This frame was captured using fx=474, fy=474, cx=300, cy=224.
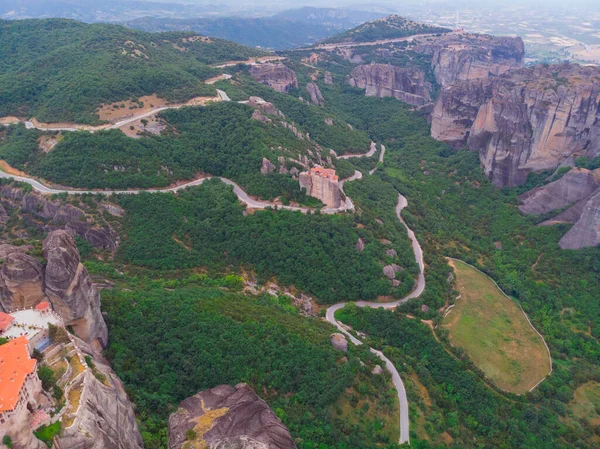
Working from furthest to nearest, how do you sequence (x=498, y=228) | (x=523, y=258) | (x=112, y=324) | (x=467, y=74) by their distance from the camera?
(x=467, y=74)
(x=498, y=228)
(x=523, y=258)
(x=112, y=324)

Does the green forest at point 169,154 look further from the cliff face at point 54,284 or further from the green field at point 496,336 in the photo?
the cliff face at point 54,284

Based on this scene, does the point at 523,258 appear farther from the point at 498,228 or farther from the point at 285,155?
the point at 285,155

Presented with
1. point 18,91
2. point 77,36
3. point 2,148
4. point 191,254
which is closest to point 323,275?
point 191,254

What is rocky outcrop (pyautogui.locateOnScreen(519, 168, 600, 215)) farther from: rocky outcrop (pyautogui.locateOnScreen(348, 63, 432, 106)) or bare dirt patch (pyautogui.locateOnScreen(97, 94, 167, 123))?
bare dirt patch (pyautogui.locateOnScreen(97, 94, 167, 123))

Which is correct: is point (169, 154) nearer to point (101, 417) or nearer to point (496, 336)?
point (101, 417)

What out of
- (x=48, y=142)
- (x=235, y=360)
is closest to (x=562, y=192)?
(x=235, y=360)

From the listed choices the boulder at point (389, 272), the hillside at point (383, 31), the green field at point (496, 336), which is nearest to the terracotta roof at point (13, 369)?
the boulder at point (389, 272)

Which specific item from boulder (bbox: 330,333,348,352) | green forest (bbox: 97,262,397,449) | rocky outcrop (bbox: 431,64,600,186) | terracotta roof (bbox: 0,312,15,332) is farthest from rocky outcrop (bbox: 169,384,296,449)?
rocky outcrop (bbox: 431,64,600,186)
